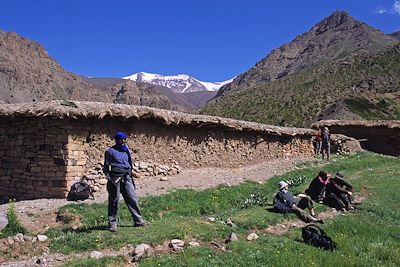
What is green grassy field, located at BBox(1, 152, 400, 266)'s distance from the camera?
8.34 metres

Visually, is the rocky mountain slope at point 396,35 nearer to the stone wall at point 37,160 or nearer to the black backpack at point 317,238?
the stone wall at point 37,160

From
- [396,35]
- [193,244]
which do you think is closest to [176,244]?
[193,244]

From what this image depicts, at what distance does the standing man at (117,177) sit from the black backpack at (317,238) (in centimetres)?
353

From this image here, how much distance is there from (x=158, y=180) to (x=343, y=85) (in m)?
57.0

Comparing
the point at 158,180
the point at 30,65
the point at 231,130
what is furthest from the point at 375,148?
the point at 30,65

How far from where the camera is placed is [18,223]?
9.92 m

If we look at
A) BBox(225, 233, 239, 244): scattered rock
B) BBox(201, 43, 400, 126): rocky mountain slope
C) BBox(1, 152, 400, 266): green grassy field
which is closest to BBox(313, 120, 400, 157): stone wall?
BBox(1, 152, 400, 266): green grassy field

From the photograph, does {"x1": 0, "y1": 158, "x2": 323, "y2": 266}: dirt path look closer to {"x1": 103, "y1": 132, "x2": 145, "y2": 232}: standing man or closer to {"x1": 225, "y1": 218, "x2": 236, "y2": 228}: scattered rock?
{"x1": 103, "y1": 132, "x2": 145, "y2": 232}: standing man

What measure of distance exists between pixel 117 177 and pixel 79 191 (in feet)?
11.8

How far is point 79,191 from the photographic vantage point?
1267 centimetres

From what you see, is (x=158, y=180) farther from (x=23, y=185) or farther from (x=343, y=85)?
(x=343, y=85)

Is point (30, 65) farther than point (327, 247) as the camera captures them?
Yes

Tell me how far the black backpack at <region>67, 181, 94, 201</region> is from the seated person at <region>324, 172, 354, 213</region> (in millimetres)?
6483

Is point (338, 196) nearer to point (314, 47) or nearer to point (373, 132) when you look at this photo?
point (373, 132)
